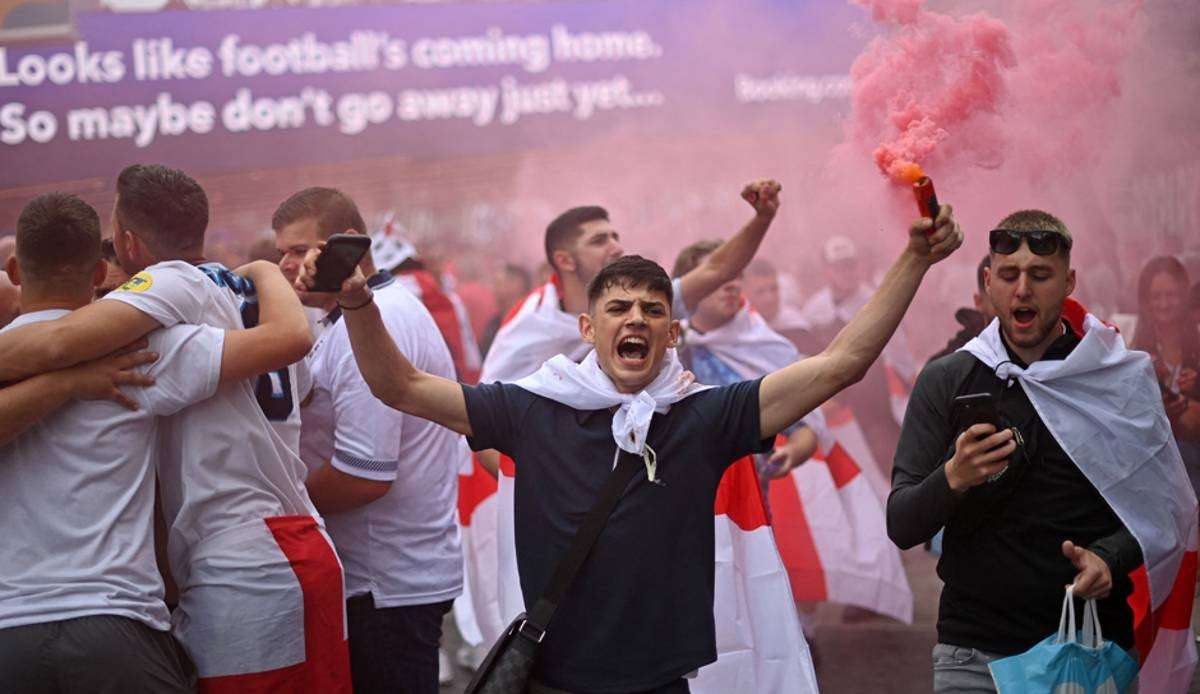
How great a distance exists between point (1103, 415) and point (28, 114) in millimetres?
8326

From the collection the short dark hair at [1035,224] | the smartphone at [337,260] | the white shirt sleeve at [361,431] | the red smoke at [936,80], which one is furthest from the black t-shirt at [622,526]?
the red smoke at [936,80]

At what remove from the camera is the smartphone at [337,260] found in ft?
10.1

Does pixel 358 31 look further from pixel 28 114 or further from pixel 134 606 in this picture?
pixel 134 606

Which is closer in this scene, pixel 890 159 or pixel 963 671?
pixel 890 159

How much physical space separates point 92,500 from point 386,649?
1157 millimetres

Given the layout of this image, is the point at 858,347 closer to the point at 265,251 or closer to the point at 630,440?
the point at 630,440

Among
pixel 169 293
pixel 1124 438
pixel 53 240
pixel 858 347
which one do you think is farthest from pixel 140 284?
pixel 1124 438

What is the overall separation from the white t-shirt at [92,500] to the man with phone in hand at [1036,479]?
6.05 feet

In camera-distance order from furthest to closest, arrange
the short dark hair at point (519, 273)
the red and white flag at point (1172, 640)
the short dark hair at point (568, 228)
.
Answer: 1. the short dark hair at point (519, 273)
2. the short dark hair at point (568, 228)
3. the red and white flag at point (1172, 640)

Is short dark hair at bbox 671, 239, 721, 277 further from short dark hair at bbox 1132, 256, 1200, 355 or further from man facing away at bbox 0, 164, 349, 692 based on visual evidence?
man facing away at bbox 0, 164, 349, 692

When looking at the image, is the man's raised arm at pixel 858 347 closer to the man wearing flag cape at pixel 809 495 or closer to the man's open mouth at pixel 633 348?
the man's open mouth at pixel 633 348

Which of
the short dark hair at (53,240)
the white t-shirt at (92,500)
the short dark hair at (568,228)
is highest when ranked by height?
the short dark hair at (568,228)

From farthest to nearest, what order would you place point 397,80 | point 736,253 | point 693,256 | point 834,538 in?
1. point 397,80
2. point 834,538
3. point 693,256
4. point 736,253

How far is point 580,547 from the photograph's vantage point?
3189 mm
